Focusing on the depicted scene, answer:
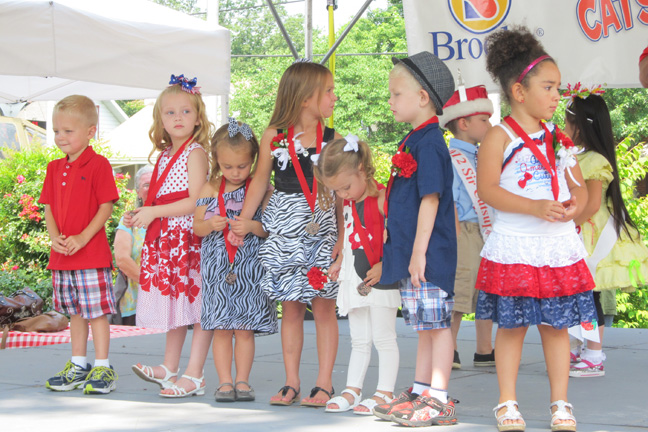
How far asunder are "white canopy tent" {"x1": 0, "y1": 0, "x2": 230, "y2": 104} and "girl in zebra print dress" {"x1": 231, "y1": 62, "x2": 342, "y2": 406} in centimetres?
121

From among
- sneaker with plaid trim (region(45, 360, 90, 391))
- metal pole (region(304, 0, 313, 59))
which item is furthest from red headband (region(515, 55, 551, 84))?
metal pole (region(304, 0, 313, 59))

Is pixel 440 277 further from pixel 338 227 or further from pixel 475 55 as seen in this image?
pixel 475 55

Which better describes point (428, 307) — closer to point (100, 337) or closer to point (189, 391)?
point (189, 391)

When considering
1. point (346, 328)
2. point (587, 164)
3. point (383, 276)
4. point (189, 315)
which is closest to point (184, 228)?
point (189, 315)

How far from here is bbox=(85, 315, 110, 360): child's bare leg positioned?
14.8 ft

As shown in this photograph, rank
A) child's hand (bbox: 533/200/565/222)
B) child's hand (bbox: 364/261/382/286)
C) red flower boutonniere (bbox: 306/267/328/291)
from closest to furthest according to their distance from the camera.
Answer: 1. child's hand (bbox: 533/200/565/222)
2. child's hand (bbox: 364/261/382/286)
3. red flower boutonniere (bbox: 306/267/328/291)

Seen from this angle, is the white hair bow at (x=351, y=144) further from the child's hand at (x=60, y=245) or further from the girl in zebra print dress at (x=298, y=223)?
the child's hand at (x=60, y=245)

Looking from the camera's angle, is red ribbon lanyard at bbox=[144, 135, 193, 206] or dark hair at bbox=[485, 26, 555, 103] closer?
dark hair at bbox=[485, 26, 555, 103]

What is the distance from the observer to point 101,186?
180 inches

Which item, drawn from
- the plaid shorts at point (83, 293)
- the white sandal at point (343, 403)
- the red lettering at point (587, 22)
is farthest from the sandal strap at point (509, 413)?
the red lettering at point (587, 22)

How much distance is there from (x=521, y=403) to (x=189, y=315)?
1.81 metres

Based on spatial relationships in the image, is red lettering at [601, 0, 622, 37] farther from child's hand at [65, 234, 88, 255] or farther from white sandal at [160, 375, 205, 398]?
child's hand at [65, 234, 88, 255]

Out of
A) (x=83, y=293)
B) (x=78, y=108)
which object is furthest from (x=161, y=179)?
(x=83, y=293)

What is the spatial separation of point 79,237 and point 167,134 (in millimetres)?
766
